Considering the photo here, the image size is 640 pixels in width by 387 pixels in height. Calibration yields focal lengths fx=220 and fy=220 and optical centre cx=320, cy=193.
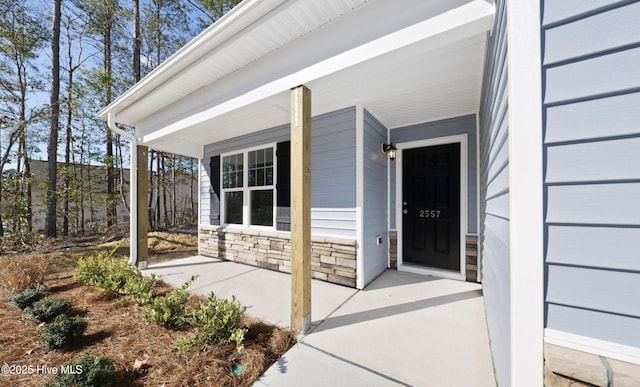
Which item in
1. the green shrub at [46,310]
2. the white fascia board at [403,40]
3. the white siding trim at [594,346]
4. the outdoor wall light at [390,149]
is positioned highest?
the white fascia board at [403,40]

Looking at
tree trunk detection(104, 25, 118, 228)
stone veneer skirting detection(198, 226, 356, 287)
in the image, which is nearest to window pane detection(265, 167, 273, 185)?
stone veneer skirting detection(198, 226, 356, 287)

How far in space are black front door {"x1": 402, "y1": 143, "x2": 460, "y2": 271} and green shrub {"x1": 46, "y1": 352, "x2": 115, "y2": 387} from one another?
11.6 ft

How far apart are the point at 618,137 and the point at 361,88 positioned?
6.95 feet

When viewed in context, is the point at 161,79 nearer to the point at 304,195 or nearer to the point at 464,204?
the point at 304,195

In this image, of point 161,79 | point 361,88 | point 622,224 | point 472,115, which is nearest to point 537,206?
point 622,224

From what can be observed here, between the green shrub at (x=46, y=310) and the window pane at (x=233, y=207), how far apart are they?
2.45 m

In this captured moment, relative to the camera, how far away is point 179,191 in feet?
34.7

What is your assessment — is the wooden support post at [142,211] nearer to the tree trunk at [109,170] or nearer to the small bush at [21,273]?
the small bush at [21,273]

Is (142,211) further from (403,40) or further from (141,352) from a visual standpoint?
(403,40)

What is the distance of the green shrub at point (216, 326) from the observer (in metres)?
1.69

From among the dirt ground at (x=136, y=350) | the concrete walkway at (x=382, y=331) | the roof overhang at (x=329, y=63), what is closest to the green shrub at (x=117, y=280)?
the dirt ground at (x=136, y=350)

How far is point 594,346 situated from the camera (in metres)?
0.76

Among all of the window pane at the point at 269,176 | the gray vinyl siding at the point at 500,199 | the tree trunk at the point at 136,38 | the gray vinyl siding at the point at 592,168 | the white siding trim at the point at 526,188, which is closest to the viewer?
the gray vinyl siding at the point at 592,168

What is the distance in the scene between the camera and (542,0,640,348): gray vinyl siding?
2.28ft
